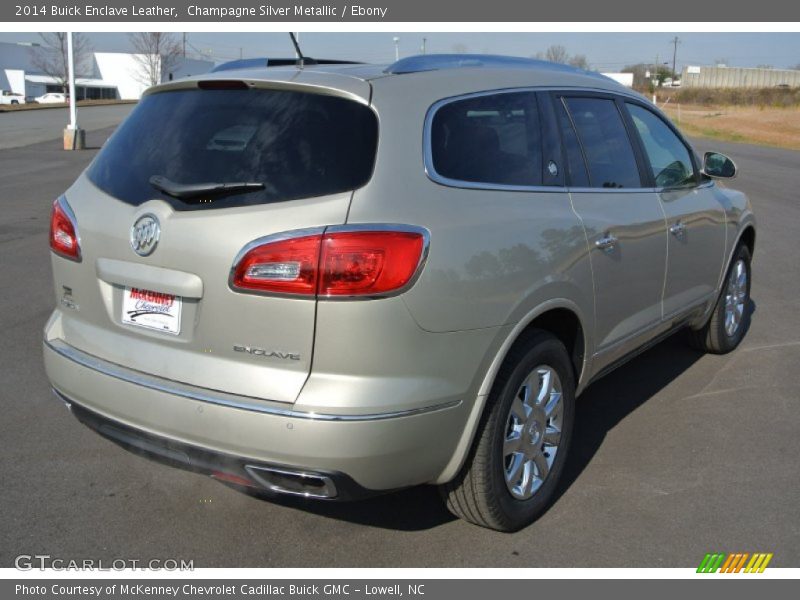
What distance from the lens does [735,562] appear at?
132 inches

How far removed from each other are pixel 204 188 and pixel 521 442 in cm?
164

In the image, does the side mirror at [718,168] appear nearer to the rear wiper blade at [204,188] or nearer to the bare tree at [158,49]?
the rear wiper blade at [204,188]

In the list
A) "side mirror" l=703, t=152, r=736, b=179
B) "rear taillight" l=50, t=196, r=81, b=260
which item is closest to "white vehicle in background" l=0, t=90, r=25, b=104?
"side mirror" l=703, t=152, r=736, b=179

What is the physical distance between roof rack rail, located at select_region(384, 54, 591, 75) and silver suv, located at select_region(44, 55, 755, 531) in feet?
0.07

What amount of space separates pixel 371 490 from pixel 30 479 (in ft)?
6.07

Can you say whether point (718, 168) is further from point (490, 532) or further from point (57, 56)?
point (57, 56)

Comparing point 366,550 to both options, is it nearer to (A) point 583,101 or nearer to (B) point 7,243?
(A) point 583,101

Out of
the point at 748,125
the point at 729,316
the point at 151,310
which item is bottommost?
the point at 748,125

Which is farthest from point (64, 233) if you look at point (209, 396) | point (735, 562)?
point (735, 562)

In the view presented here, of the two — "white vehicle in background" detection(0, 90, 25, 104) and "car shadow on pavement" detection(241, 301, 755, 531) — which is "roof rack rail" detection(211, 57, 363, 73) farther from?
"white vehicle in background" detection(0, 90, 25, 104)

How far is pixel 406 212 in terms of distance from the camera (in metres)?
A: 2.87

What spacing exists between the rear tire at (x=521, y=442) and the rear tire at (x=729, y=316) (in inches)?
95.0

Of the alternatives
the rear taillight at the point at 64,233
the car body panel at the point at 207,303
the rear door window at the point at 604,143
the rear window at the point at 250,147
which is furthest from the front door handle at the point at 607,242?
the rear taillight at the point at 64,233

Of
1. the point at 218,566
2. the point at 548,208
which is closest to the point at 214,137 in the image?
the point at 548,208
